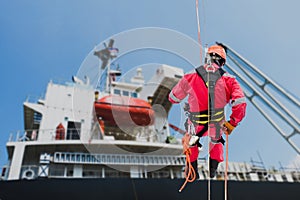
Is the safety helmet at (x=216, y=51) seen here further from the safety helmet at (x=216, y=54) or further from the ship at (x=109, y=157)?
the ship at (x=109, y=157)

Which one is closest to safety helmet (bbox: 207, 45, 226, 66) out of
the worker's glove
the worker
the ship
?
the worker

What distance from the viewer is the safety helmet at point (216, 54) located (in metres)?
2.07

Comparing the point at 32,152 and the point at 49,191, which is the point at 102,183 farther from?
the point at 32,152

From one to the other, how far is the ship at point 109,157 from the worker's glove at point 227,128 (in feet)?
4.80

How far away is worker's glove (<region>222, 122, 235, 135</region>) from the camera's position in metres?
1.99

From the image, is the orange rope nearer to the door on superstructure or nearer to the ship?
the ship

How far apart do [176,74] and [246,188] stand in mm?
10005

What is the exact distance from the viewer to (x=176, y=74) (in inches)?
579

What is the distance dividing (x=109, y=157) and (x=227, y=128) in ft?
27.5

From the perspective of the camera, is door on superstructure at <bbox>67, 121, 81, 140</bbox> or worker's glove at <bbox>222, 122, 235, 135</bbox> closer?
worker's glove at <bbox>222, 122, 235, 135</bbox>

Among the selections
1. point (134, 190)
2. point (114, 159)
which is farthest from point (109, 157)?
point (134, 190)

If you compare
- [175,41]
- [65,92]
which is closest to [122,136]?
[65,92]

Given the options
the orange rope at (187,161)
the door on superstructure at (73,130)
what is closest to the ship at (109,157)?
the door on superstructure at (73,130)

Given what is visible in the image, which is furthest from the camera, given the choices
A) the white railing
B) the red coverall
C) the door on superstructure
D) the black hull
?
the door on superstructure
